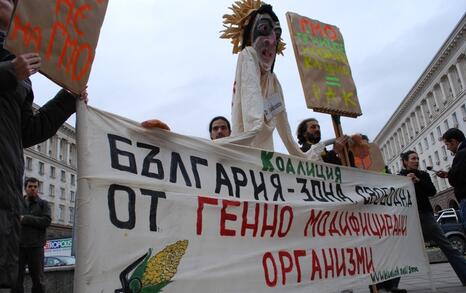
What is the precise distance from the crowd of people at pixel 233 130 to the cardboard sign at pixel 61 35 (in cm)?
9

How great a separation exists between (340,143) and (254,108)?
4.33 feet

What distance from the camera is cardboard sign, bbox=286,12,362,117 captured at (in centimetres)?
414

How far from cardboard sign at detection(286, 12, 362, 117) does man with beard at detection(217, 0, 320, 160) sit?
0.36m

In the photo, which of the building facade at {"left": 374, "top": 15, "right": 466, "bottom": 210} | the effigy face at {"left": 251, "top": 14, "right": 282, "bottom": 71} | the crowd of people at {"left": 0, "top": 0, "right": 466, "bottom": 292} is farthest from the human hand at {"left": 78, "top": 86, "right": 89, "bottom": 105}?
the building facade at {"left": 374, "top": 15, "right": 466, "bottom": 210}

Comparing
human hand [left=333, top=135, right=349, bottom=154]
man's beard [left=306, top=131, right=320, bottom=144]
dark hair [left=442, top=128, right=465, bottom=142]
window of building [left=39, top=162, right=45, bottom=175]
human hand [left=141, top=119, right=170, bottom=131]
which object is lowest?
human hand [left=141, top=119, right=170, bottom=131]

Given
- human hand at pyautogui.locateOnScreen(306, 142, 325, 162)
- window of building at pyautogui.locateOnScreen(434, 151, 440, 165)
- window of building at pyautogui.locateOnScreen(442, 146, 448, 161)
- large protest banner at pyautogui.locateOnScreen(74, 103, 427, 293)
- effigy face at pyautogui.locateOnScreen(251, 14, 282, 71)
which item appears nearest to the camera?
large protest banner at pyautogui.locateOnScreen(74, 103, 427, 293)

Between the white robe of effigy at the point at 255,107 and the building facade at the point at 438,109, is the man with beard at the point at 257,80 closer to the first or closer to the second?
the white robe of effigy at the point at 255,107

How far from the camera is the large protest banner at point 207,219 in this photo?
202 cm

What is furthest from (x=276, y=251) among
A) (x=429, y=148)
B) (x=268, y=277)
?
(x=429, y=148)

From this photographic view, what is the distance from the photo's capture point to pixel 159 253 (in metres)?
2.15

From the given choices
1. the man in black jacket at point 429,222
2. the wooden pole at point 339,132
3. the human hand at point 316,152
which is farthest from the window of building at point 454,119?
the human hand at point 316,152

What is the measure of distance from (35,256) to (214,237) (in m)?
3.73

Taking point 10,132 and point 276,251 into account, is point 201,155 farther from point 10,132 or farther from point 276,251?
point 10,132

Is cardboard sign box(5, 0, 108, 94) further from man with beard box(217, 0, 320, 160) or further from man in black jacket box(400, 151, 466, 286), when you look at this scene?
man in black jacket box(400, 151, 466, 286)
